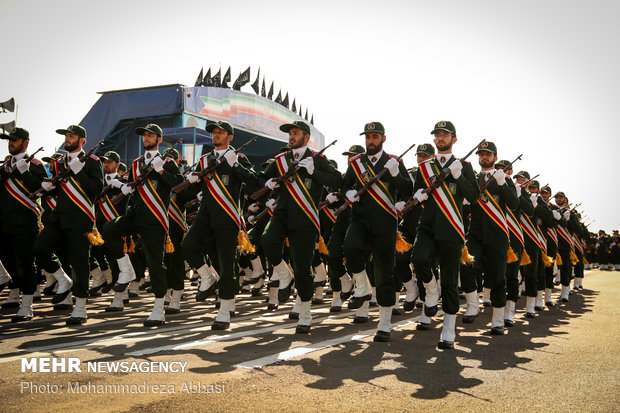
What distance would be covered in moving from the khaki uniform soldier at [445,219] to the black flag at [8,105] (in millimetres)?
23223

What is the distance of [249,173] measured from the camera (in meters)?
7.40

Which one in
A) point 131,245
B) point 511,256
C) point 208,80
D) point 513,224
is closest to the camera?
point 511,256

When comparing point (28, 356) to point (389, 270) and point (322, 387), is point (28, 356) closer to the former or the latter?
point (322, 387)

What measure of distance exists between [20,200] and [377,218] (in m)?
5.32

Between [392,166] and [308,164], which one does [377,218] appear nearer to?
[392,166]

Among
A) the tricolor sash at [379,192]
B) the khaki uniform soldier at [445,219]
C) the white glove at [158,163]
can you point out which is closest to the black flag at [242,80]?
the white glove at [158,163]

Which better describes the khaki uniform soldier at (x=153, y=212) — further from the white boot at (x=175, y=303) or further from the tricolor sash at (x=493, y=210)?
the tricolor sash at (x=493, y=210)

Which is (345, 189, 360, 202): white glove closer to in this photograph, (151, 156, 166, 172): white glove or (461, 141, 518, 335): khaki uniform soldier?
(461, 141, 518, 335): khaki uniform soldier

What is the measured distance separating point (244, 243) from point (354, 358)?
2623 millimetres

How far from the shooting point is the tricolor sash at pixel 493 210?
308 inches

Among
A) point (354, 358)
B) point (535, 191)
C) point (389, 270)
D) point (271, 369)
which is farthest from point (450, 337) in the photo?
point (535, 191)

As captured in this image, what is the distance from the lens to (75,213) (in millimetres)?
7660

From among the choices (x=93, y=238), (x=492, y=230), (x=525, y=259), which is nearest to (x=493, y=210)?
(x=492, y=230)

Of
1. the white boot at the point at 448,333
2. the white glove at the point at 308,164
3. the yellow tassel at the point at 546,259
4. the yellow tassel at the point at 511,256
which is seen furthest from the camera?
the yellow tassel at the point at 546,259
